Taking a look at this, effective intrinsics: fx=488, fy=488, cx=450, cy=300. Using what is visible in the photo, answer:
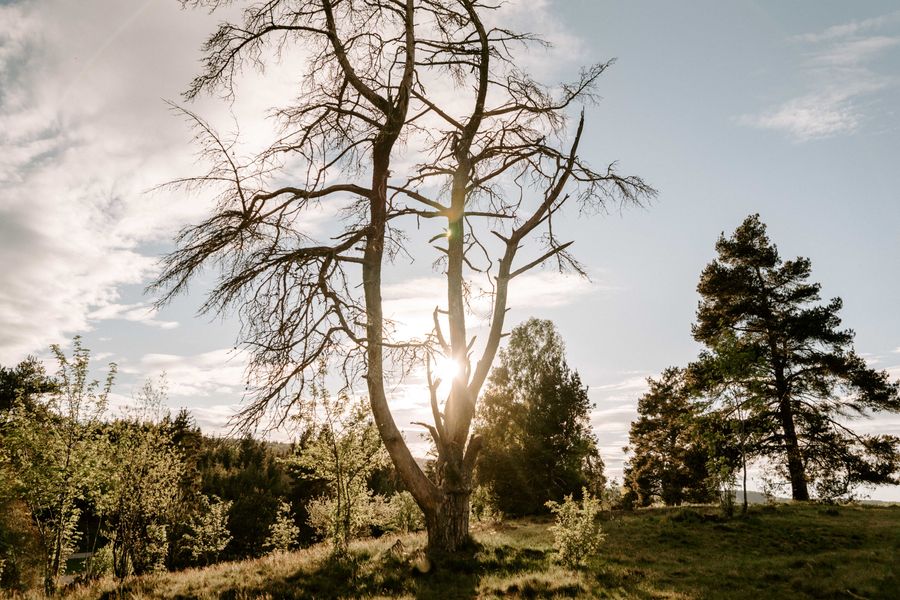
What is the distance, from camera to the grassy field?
318 inches

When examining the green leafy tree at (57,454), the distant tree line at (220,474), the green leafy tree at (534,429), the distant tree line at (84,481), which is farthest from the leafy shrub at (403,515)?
the green leafy tree at (57,454)

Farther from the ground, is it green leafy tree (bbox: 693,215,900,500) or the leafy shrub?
green leafy tree (bbox: 693,215,900,500)

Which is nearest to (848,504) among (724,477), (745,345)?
(745,345)

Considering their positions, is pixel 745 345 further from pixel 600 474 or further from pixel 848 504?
pixel 600 474

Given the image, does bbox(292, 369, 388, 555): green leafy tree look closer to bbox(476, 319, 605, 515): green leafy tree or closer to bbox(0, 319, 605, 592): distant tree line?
bbox(0, 319, 605, 592): distant tree line

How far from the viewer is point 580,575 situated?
930 centimetres

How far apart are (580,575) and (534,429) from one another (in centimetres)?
1829

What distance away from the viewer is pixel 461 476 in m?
9.31

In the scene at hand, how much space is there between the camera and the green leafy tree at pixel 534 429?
2633 cm

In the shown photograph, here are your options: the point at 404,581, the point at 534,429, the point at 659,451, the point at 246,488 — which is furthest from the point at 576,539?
the point at 246,488

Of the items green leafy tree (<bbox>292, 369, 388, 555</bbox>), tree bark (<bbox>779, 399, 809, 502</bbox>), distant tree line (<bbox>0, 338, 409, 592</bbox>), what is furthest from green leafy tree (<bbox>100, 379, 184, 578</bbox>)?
tree bark (<bbox>779, 399, 809, 502</bbox>)

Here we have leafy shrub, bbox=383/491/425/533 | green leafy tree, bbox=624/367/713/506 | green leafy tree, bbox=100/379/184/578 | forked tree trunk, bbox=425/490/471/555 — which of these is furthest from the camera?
green leafy tree, bbox=624/367/713/506

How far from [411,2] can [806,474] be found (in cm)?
2732

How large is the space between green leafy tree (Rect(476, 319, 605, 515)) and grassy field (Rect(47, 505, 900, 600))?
1160 centimetres
